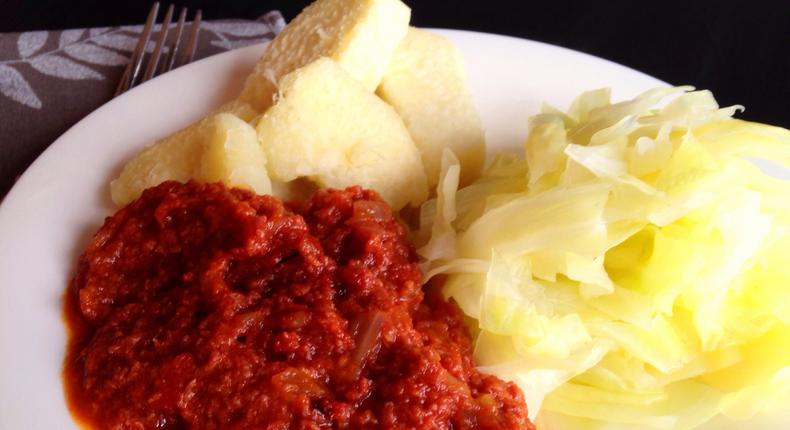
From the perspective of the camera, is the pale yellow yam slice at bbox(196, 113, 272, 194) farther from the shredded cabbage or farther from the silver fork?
the silver fork

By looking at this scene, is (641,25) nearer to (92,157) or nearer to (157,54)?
(157,54)

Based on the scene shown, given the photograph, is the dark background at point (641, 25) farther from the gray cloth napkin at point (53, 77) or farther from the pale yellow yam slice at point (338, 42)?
the pale yellow yam slice at point (338, 42)

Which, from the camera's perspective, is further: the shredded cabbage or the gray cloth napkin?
the gray cloth napkin

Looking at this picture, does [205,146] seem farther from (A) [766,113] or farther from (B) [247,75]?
(A) [766,113]

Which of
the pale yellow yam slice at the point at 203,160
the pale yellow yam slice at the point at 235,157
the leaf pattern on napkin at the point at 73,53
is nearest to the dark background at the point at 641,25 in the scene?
the leaf pattern on napkin at the point at 73,53

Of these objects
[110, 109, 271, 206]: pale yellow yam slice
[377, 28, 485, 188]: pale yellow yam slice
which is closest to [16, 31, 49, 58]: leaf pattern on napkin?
[110, 109, 271, 206]: pale yellow yam slice

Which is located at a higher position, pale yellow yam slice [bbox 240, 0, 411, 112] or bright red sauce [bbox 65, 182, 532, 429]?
pale yellow yam slice [bbox 240, 0, 411, 112]

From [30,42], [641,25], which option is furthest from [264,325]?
[641,25]
